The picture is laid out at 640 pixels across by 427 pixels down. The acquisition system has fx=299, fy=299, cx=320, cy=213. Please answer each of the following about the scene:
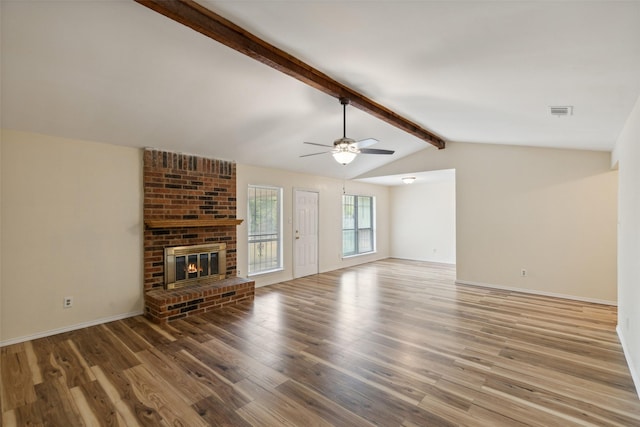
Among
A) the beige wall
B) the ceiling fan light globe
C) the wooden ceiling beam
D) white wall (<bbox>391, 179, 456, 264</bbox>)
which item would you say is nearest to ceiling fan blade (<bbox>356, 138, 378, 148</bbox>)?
the ceiling fan light globe

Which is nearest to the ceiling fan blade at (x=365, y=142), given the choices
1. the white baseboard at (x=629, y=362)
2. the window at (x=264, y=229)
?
the window at (x=264, y=229)

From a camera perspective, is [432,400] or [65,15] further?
[432,400]

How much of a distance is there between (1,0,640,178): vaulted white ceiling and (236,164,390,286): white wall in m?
1.42

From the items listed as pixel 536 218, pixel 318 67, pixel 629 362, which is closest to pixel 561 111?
pixel 629 362

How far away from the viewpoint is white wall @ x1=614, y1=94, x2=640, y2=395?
8.02 feet

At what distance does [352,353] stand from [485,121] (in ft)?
11.6

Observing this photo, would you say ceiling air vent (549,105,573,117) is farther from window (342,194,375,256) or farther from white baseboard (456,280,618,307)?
window (342,194,375,256)

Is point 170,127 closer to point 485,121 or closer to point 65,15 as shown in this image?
point 65,15

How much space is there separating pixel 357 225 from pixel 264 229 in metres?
3.45

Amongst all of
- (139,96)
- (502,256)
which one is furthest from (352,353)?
(502,256)

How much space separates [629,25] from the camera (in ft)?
5.42

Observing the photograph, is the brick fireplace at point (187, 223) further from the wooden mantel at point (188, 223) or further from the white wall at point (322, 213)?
the white wall at point (322, 213)

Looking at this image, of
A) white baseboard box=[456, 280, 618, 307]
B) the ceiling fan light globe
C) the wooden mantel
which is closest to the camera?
the ceiling fan light globe

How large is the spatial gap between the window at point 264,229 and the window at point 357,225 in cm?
236
